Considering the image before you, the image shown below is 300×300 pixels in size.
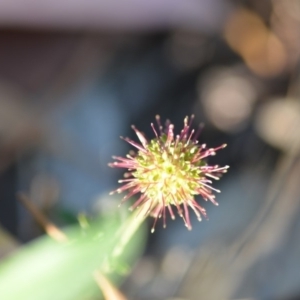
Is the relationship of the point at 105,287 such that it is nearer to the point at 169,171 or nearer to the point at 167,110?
the point at 169,171

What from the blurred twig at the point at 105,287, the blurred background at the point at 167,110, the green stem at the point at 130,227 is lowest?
the blurred twig at the point at 105,287

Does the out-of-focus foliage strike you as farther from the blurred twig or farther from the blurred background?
the blurred background

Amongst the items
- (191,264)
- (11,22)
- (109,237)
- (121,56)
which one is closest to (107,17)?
(121,56)

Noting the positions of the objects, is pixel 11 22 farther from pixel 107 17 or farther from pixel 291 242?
pixel 291 242

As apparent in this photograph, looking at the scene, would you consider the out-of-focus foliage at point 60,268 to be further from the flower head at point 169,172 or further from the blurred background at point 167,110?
the blurred background at point 167,110

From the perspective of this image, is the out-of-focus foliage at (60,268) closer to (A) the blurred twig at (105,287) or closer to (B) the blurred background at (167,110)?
(A) the blurred twig at (105,287)

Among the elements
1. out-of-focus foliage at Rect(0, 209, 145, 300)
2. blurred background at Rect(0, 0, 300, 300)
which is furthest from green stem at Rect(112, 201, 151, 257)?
blurred background at Rect(0, 0, 300, 300)

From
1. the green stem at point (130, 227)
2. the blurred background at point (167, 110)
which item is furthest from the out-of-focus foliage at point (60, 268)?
the blurred background at point (167, 110)

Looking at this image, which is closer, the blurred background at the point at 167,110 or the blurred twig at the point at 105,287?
the blurred twig at the point at 105,287

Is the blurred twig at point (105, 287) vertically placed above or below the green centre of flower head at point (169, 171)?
below
